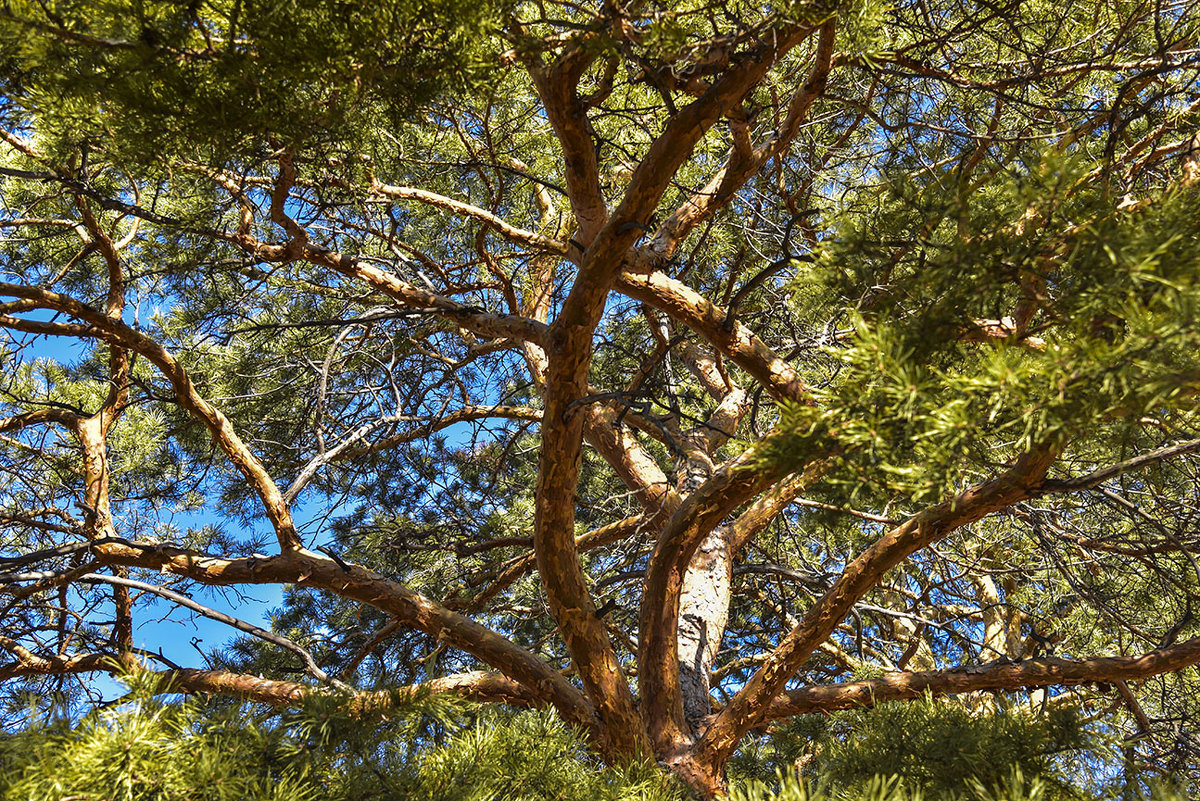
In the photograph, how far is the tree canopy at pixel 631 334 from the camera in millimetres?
1462

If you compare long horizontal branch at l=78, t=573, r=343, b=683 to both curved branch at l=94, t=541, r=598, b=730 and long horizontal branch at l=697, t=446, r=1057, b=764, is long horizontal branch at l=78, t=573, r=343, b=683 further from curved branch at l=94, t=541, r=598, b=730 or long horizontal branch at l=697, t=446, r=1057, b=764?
long horizontal branch at l=697, t=446, r=1057, b=764

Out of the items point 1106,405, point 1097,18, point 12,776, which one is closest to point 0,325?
point 12,776

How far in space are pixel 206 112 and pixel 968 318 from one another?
58.3 inches

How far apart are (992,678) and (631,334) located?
290cm

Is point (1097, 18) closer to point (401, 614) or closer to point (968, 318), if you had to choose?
point (968, 318)

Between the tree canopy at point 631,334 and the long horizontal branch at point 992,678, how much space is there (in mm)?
14

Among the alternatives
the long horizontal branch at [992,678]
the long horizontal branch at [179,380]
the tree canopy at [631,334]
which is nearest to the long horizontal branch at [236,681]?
the tree canopy at [631,334]

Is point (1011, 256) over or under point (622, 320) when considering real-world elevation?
under

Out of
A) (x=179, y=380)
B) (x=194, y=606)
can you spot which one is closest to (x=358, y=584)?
(x=194, y=606)

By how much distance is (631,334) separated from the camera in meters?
5.15

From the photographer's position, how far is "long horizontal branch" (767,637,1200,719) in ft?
8.32

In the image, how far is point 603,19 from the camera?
175 centimetres

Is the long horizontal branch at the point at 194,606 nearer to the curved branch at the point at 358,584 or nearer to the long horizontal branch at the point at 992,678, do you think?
the curved branch at the point at 358,584

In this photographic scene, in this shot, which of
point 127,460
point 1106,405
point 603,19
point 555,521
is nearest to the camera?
point 1106,405
